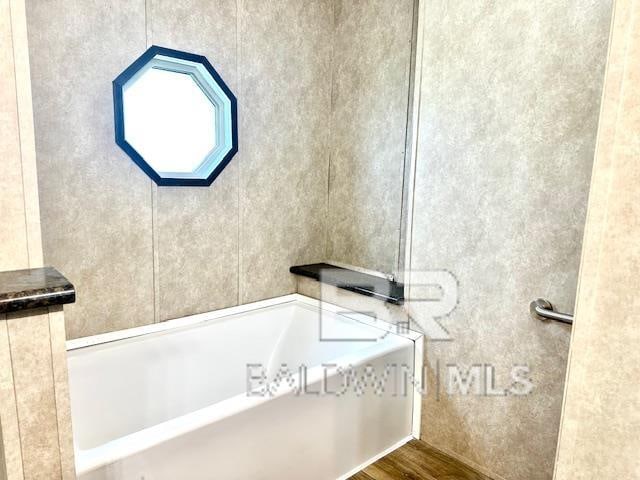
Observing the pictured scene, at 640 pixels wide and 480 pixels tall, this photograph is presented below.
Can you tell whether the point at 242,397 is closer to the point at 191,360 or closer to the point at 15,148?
the point at 191,360

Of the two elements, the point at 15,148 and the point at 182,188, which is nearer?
the point at 15,148

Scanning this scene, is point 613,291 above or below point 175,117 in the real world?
below

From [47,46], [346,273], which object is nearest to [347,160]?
[346,273]

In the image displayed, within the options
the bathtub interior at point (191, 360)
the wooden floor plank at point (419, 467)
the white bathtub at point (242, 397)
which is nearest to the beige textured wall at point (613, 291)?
the white bathtub at point (242, 397)

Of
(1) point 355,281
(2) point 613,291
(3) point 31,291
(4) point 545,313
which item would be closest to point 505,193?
(4) point 545,313

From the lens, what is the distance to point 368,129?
2438 millimetres

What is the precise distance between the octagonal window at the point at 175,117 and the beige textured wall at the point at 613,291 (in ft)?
6.00

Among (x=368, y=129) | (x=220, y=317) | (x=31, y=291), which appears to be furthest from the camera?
(x=368, y=129)

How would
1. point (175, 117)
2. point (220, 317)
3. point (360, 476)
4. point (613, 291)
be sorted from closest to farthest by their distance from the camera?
point (613, 291)
point (360, 476)
point (175, 117)
point (220, 317)

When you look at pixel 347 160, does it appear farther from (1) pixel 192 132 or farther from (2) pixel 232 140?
(1) pixel 192 132

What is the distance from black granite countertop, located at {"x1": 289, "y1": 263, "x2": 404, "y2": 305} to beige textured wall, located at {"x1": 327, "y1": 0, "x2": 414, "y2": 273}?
8 cm

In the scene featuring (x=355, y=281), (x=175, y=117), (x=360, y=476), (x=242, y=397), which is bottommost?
(x=360, y=476)

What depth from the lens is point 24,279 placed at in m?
1.00

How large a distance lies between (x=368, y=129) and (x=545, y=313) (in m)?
1.38
